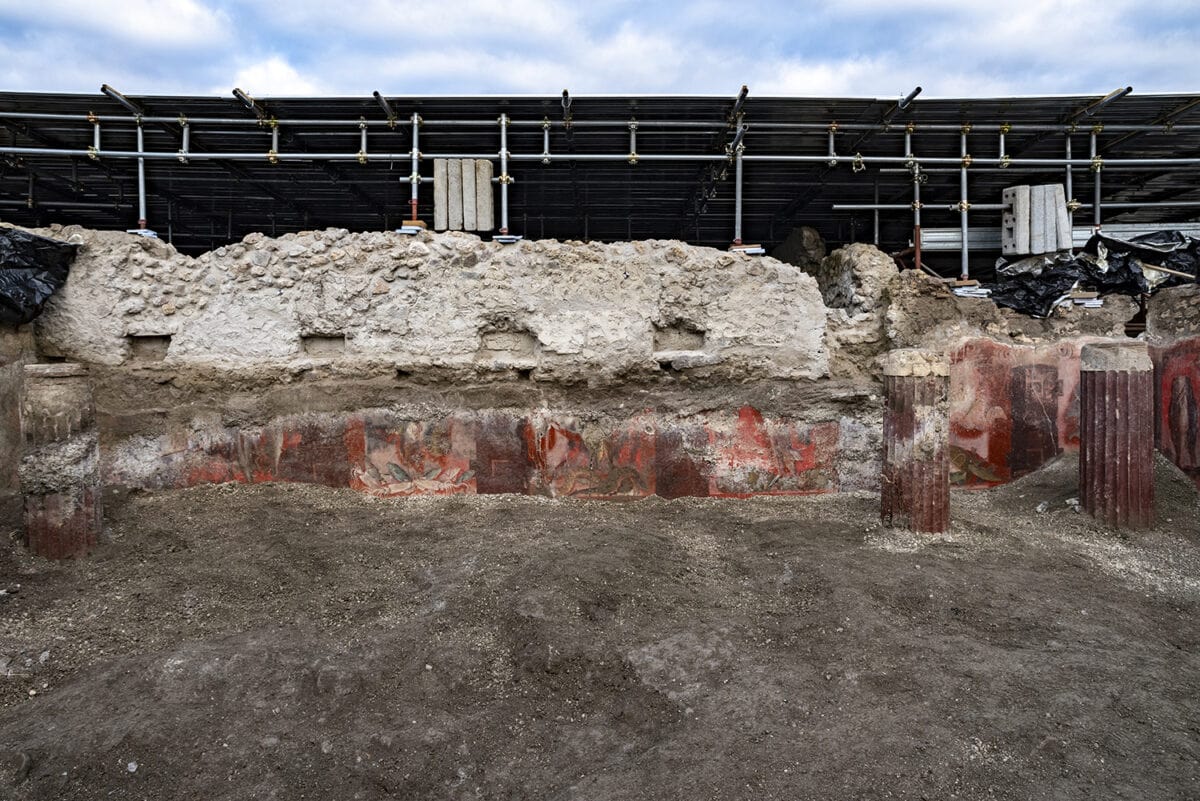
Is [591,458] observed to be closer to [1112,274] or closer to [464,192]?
[464,192]

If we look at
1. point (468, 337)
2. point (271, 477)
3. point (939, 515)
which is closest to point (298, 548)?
point (271, 477)

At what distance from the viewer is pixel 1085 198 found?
900cm

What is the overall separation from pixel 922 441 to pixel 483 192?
4.68 metres

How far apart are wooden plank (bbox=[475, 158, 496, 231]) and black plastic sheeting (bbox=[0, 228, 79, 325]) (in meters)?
3.40

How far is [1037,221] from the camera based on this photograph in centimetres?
738

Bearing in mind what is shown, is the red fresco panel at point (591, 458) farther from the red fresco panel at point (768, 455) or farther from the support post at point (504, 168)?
the support post at point (504, 168)

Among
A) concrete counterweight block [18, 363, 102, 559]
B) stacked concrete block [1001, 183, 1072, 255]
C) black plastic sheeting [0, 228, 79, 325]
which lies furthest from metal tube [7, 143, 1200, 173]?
concrete counterweight block [18, 363, 102, 559]

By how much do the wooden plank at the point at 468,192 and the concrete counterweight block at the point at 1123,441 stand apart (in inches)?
219

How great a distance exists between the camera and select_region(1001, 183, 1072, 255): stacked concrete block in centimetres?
727

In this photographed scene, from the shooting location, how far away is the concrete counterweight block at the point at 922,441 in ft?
15.6

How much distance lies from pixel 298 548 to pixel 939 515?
439 cm

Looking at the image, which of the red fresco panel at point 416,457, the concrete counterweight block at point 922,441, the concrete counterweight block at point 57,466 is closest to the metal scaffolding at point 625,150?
the red fresco panel at point 416,457

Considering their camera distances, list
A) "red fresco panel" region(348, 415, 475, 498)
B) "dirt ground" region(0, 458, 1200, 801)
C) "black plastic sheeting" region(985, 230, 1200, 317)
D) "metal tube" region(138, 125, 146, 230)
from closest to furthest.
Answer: "dirt ground" region(0, 458, 1200, 801)
"red fresco panel" region(348, 415, 475, 498)
"metal tube" region(138, 125, 146, 230)
"black plastic sheeting" region(985, 230, 1200, 317)

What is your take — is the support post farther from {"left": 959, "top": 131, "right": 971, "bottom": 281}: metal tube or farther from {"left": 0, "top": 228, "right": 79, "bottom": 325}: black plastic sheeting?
{"left": 959, "top": 131, "right": 971, "bottom": 281}: metal tube
